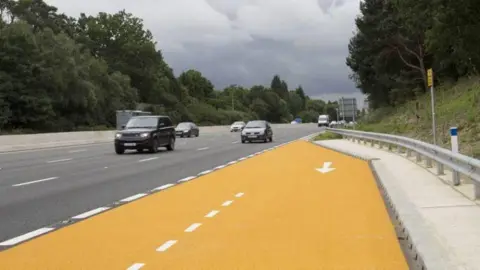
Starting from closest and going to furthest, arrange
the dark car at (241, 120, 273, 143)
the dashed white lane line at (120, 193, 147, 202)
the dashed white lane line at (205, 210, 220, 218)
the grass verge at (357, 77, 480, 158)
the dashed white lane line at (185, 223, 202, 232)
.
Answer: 1. the dashed white lane line at (185, 223, 202, 232)
2. the dashed white lane line at (205, 210, 220, 218)
3. the dashed white lane line at (120, 193, 147, 202)
4. the grass verge at (357, 77, 480, 158)
5. the dark car at (241, 120, 273, 143)

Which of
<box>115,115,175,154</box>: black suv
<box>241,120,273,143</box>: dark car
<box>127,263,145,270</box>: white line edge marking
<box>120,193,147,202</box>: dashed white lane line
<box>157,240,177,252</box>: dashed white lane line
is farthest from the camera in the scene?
<box>241,120,273,143</box>: dark car

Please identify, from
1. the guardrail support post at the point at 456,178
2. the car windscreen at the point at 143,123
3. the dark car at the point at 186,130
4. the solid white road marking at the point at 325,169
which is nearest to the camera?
the guardrail support post at the point at 456,178

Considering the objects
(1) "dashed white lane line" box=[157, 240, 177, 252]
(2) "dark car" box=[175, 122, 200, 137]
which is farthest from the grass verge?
(2) "dark car" box=[175, 122, 200, 137]

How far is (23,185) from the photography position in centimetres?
1424

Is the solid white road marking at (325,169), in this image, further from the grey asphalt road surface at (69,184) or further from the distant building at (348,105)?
the distant building at (348,105)

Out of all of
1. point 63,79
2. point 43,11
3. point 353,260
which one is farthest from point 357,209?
point 43,11

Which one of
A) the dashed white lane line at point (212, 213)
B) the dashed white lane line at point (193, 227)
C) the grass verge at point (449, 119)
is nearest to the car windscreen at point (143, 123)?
the grass verge at point (449, 119)

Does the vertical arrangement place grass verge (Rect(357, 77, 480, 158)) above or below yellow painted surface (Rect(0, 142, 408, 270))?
above

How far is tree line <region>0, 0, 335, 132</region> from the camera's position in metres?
62.6

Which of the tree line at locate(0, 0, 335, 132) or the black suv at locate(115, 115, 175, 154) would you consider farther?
the tree line at locate(0, 0, 335, 132)

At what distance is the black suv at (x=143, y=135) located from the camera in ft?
87.1

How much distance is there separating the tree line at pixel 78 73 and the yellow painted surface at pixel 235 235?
53.7 m

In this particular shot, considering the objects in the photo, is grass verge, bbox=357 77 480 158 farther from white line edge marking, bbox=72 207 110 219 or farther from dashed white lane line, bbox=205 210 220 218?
white line edge marking, bbox=72 207 110 219

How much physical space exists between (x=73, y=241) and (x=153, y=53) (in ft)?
347
